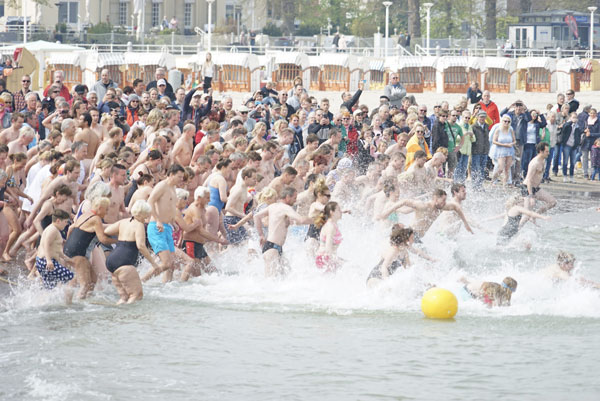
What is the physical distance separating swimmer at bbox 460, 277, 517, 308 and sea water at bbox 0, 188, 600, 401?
0.28ft

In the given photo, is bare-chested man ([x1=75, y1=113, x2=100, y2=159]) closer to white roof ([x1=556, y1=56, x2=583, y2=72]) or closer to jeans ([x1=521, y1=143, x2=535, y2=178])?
jeans ([x1=521, y1=143, x2=535, y2=178])

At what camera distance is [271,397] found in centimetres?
888

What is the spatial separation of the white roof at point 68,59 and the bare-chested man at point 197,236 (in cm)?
2573

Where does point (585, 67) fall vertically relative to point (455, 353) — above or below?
above

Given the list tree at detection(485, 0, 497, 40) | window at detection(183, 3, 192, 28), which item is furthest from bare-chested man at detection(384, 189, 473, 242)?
window at detection(183, 3, 192, 28)

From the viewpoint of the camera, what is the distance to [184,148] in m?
14.9

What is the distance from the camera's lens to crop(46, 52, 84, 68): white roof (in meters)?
36.9

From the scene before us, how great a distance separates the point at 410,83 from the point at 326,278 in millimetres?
27241

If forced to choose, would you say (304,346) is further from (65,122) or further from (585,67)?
(585,67)

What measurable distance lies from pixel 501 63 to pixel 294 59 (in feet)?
25.2

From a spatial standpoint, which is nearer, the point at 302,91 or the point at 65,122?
the point at 65,122

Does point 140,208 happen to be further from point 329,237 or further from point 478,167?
point 478,167

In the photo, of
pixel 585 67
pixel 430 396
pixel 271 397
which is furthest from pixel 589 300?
pixel 585 67

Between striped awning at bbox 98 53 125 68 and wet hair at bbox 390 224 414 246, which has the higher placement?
striped awning at bbox 98 53 125 68
